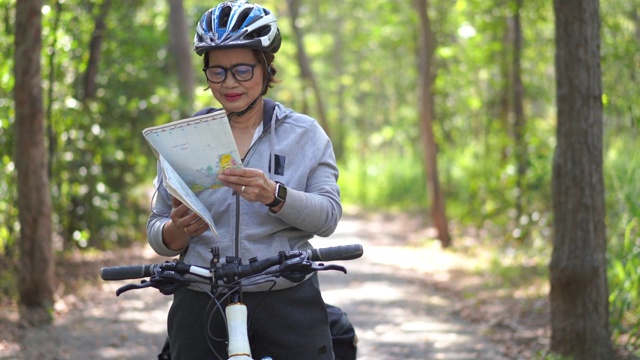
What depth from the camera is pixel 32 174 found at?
9.20 m

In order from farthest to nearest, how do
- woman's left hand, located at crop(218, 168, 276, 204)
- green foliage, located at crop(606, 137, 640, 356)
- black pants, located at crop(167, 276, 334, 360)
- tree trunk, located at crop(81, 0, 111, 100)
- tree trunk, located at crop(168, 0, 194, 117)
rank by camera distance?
tree trunk, located at crop(168, 0, 194, 117) < tree trunk, located at crop(81, 0, 111, 100) < green foliage, located at crop(606, 137, 640, 356) < black pants, located at crop(167, 276, 334, 360) < woman's left hand, located at crop(218, 168, 276, 204)

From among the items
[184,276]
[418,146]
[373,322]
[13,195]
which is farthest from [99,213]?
[418,146]

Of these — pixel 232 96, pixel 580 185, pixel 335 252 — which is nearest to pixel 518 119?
pixel 580 185

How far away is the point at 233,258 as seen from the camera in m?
3.24

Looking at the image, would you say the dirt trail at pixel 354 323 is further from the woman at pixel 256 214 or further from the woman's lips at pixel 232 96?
the woman's lips at pixel 232 96

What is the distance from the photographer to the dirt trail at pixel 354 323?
8219 mm

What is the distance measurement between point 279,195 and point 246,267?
0.92 feet

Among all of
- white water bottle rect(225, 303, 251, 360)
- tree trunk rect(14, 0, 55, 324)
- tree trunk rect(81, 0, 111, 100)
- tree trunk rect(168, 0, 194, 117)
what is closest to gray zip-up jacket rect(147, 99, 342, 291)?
white water bottle rect(225, 303, 251, 360)

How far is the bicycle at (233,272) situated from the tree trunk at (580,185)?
398 cm

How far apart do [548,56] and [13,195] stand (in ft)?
33.7

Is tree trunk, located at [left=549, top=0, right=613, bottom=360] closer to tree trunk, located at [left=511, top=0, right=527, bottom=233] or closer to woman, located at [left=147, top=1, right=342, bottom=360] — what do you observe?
woman, located at [left=147, top=1, right=342, bottom=360]

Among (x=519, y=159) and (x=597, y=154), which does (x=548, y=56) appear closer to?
(x=519, y=159)

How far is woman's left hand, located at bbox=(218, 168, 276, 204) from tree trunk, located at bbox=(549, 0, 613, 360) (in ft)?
13.8

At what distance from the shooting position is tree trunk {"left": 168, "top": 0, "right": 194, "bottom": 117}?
17656 mm
